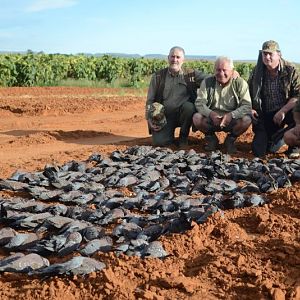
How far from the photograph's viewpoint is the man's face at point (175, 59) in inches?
302

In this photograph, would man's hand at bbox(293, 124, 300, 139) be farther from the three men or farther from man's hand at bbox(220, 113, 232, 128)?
man's hand at bbox(220, 113, 232, 128)

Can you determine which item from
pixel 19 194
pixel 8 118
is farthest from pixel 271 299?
pixel 8 118

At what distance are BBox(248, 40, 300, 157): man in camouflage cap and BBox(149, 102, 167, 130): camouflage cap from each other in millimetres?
1447

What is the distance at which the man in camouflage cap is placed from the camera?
7133mm

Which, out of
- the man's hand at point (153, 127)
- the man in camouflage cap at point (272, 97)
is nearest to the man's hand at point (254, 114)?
the man in camouflage cap at point (272, 97)

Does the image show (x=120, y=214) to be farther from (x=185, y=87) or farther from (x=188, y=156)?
(x=185, y=87)

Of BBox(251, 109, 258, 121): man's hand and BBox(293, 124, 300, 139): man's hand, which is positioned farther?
BBox(251, 109, 258, 121): man's hand

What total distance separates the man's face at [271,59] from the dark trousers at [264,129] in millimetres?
798

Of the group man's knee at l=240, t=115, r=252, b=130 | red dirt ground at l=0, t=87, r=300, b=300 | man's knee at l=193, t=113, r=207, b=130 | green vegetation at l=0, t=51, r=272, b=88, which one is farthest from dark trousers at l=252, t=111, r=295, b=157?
green vegetation at l=0, t=51, r=272, b=88

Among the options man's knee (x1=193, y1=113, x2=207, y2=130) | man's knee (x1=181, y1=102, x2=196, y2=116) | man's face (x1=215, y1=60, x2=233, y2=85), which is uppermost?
man's face (x1=215, y1=60, x2=233, y2=85)

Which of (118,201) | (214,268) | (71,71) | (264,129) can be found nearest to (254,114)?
(264,129)

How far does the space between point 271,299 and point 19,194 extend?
3.23m

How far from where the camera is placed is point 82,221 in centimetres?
444

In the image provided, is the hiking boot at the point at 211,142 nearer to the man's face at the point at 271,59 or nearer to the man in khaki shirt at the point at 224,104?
the man in khaki shirt at the point at 224,104
